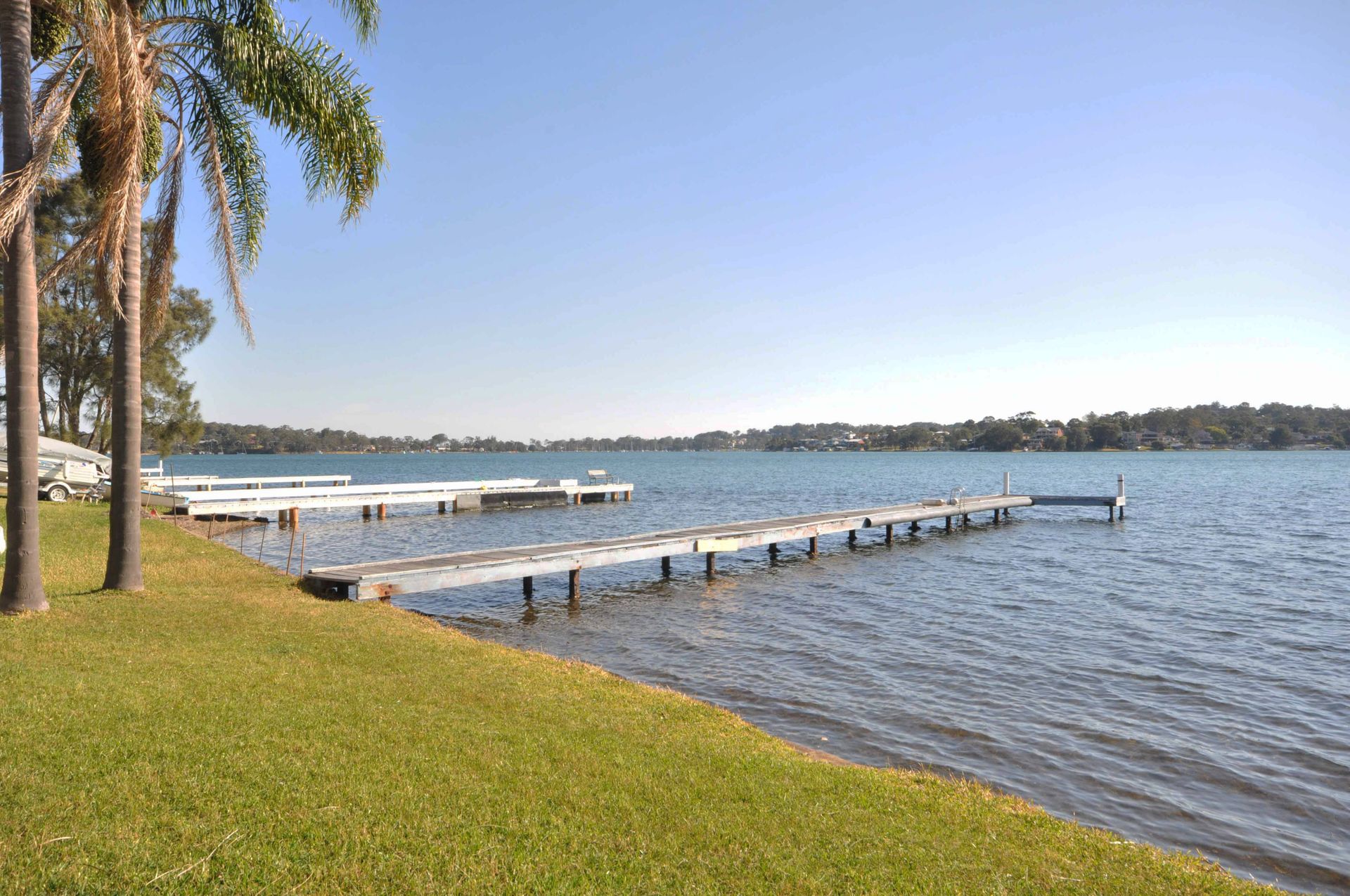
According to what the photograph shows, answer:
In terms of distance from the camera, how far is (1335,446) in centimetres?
19250

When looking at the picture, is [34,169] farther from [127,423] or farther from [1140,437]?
[1140,437]

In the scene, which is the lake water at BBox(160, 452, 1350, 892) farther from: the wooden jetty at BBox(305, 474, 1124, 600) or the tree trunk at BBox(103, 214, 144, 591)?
the tree trunk at BBox(103, 214, 144, 591)

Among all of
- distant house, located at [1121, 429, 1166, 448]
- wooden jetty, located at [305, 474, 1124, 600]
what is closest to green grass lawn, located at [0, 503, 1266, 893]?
wooden jetty, located at [305, 474, 1124, 600]

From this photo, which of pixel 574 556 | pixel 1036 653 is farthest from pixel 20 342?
pixel 1036 653

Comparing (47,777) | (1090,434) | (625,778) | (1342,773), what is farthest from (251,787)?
(1090,434)

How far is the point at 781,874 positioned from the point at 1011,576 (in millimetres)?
20787

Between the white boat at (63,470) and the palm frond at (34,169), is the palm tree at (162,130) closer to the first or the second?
the palm frond at (34,169)

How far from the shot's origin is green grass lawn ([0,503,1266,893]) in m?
4.58

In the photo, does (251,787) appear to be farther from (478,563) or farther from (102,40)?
(478,563)

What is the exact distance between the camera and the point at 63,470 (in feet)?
99.6

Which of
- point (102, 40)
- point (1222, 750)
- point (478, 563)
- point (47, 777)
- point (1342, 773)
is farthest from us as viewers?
point (478, 563)

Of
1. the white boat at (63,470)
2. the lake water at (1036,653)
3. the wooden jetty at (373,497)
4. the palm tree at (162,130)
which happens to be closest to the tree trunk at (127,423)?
the palm tree at (162,130)

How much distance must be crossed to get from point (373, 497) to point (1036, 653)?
31549mm

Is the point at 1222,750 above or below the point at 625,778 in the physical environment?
below
